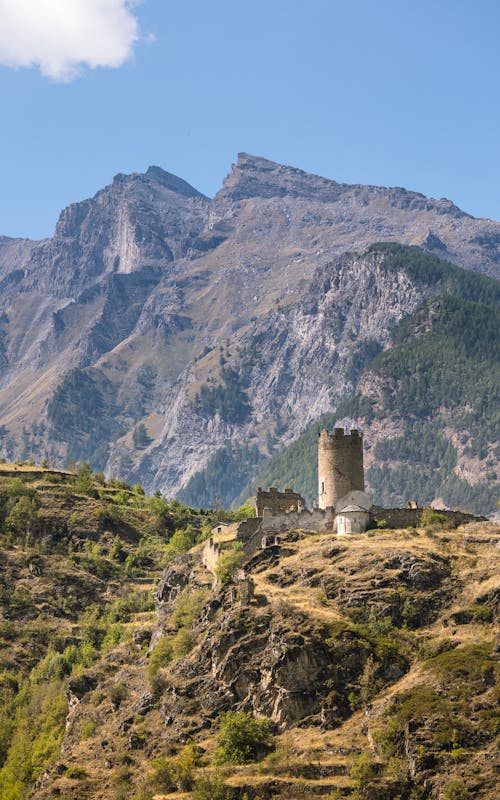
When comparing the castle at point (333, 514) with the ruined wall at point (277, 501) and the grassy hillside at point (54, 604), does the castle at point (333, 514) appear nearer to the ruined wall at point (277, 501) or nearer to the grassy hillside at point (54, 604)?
the ruined wall at point (277, 501)

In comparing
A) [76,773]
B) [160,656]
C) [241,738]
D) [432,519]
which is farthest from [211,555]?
[241,738]

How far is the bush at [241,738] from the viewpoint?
320ft

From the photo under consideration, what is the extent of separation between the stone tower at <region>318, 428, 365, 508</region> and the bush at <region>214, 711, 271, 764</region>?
34629mm

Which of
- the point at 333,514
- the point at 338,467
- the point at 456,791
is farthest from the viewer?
the point at 338,467

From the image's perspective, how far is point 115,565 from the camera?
184750mm

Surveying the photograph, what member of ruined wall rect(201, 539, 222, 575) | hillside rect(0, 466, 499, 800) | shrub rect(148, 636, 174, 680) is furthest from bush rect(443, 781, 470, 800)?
ruined wall rect(201, 539, 222, 575)

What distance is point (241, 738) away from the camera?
3905 inches

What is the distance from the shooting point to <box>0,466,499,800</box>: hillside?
9269 centimetres

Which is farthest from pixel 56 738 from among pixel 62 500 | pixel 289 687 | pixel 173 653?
pixel 62 500

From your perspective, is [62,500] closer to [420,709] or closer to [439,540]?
[439,540]

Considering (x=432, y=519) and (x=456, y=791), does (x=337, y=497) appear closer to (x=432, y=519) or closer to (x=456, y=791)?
(x=432, y=519)

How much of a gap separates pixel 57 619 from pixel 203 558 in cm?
3500

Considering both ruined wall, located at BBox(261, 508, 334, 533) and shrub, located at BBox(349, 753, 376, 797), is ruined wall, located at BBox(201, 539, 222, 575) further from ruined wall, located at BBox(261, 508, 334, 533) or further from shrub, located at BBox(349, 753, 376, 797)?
shrub, located at BBox(349, 753, 376, 797)

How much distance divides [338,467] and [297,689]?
36.0 m
